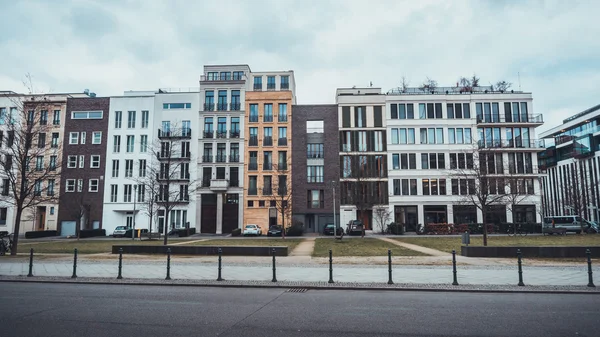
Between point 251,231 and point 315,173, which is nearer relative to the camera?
point 251,231

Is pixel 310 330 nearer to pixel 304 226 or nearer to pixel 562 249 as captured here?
pixel 562 249

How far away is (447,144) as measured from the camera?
2106 inches

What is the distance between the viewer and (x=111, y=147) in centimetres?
5419

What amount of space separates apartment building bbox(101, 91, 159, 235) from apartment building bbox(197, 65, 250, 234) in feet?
22.7

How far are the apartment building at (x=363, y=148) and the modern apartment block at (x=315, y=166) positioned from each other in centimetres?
102

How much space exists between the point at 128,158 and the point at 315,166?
26.4m

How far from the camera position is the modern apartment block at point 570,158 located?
6825 centimetres

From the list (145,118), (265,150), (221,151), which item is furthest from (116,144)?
(265,150)

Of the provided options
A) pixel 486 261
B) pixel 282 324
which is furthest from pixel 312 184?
pixel 282 324

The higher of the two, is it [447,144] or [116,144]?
[116,144]

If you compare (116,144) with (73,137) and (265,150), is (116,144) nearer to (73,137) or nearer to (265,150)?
(73,137)

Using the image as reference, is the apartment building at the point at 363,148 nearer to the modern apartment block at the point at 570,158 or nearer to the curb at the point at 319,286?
the modern apartment block at the point at 570,158

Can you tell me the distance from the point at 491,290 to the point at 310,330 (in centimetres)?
653

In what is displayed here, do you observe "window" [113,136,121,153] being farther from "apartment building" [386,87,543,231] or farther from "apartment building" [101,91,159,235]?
"apartment building" [386,87,543,231]
